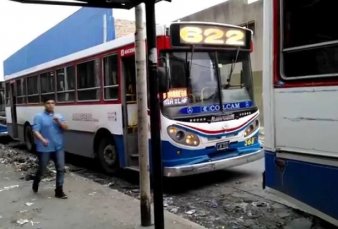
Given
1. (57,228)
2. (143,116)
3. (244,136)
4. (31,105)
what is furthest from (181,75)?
(31,105)

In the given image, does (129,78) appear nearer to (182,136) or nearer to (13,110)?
(182,136)

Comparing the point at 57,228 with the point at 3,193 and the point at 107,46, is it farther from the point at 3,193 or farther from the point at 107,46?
the point at 107,46

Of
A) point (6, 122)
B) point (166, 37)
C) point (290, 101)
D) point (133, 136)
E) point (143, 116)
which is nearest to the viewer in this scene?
point (290, 101)

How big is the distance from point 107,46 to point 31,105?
6.04m

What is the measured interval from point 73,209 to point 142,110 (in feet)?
7.29

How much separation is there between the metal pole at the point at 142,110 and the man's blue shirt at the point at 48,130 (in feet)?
8.36

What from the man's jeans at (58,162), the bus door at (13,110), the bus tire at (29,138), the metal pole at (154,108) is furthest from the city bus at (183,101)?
the bus door at (13,110)

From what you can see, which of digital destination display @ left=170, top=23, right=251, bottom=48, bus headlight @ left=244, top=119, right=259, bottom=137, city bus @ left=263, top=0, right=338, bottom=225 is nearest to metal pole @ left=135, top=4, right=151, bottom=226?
city bus @ left=263, top=0, right=338, bottom=225

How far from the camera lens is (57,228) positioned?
5953 millimetres

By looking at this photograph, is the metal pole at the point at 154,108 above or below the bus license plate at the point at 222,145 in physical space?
above

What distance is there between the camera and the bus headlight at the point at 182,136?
761cm

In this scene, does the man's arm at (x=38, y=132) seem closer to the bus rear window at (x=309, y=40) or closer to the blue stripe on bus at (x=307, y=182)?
the blue stripe on bus at (x=307, y=182)

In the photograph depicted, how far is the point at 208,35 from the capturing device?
7.96 metres

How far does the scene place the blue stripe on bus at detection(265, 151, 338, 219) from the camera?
159 inches
